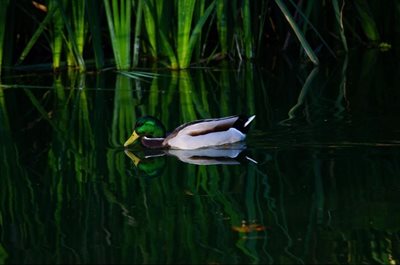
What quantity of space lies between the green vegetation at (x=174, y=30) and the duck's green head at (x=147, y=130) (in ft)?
9.30

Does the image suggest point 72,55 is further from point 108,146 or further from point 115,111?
point 108,146

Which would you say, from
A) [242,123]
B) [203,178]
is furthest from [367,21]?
[203,178]

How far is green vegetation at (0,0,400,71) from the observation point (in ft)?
38.0

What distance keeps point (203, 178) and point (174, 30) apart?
5.32 meters

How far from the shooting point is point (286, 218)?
19.3ft

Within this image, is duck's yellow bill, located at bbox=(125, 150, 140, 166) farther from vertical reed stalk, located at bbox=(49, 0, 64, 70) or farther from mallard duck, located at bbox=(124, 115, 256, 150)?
vertical reed stalk, located at bbox=(49, 0, 64, 70)

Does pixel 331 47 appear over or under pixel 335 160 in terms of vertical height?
over

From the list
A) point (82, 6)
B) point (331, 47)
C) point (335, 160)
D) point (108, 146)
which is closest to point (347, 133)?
point (335, 160)

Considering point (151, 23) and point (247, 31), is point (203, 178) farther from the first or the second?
point (247, 31)

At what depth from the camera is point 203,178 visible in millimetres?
7047

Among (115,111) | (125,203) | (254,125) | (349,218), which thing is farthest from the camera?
(115,111)

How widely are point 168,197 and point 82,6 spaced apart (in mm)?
5594

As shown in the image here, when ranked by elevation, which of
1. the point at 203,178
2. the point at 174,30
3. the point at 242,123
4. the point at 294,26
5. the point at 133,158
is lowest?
the point at 203,178

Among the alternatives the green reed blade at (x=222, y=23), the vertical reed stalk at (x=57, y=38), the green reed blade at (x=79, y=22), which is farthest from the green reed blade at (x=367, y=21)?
the vertical reed stalk at (x=57, y=38)
